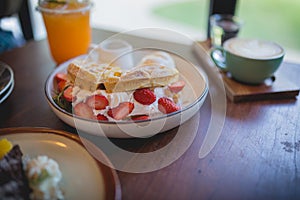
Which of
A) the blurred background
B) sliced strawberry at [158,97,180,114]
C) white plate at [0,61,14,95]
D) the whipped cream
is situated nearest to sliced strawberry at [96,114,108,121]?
the whipped cream

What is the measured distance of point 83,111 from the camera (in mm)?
643

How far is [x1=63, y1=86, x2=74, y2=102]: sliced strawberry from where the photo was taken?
689 millimetres

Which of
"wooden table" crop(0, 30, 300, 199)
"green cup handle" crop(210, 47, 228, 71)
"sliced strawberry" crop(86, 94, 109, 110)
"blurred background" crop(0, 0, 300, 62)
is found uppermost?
"sliced strawberry" crop(86, 94, 109, 110)

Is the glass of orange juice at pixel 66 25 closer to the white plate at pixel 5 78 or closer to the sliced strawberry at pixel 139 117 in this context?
the white plate at pixel 5 78

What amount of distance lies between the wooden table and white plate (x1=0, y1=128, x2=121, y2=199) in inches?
2.1

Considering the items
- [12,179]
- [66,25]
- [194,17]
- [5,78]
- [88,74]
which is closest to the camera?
[12,179]

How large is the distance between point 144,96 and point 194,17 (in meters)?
2.24

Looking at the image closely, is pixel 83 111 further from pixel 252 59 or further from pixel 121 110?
pixel 252 59

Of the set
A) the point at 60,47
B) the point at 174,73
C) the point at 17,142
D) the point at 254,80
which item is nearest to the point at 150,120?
the point at 174,73

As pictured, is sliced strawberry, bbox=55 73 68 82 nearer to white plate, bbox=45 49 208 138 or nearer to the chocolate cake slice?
white plate, bbox=45 49 208 138

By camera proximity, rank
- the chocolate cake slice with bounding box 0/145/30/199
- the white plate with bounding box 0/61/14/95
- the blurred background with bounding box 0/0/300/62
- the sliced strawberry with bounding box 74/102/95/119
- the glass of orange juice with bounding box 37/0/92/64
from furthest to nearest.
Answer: the blurred background with bounding box 0/0/300/62 → the glass of orange juice with bounding box 37/0/92/64 → the white plate with bounding box 0/61/14/95 → the sliced strawberry with bounding box 74/102/95/119 → the chocolate cake slice with bounding box 0/145/30/199

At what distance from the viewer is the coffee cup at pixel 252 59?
0.80 m

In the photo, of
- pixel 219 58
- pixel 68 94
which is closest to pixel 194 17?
pixel 219 58

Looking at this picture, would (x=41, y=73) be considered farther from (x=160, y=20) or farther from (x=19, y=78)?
(x=160, y=20)
